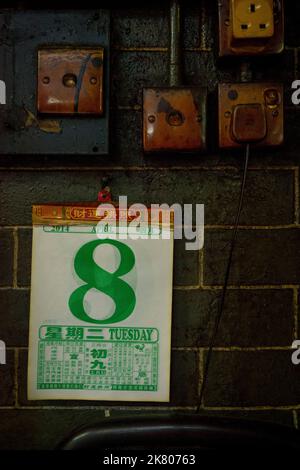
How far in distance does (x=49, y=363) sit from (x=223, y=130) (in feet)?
2.43

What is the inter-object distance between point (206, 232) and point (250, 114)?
31cm

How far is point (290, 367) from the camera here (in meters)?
1.08

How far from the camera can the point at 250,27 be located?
988mm

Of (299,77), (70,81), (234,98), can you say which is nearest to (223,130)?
(234,98)

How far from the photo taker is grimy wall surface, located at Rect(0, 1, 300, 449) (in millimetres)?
1075

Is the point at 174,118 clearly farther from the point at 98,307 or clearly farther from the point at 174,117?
the point at 98,307

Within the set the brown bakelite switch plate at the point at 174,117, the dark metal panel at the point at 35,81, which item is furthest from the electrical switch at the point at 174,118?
the dark metal panel at the point at 35,81

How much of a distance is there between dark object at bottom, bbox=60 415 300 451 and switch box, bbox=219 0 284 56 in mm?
867

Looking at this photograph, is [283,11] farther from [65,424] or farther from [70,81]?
[65,424]

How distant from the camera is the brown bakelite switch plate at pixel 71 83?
101 centimetres

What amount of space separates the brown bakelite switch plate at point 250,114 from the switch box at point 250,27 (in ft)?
0.29

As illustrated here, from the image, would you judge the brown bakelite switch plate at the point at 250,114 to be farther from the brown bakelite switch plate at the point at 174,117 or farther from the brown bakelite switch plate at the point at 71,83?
the brown bakelite switch plate at the point at 71,83

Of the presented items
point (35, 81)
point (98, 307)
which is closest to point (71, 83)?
point (35, 81)

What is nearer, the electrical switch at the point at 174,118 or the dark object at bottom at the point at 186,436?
the dark object at bottom at the point at 186,436
